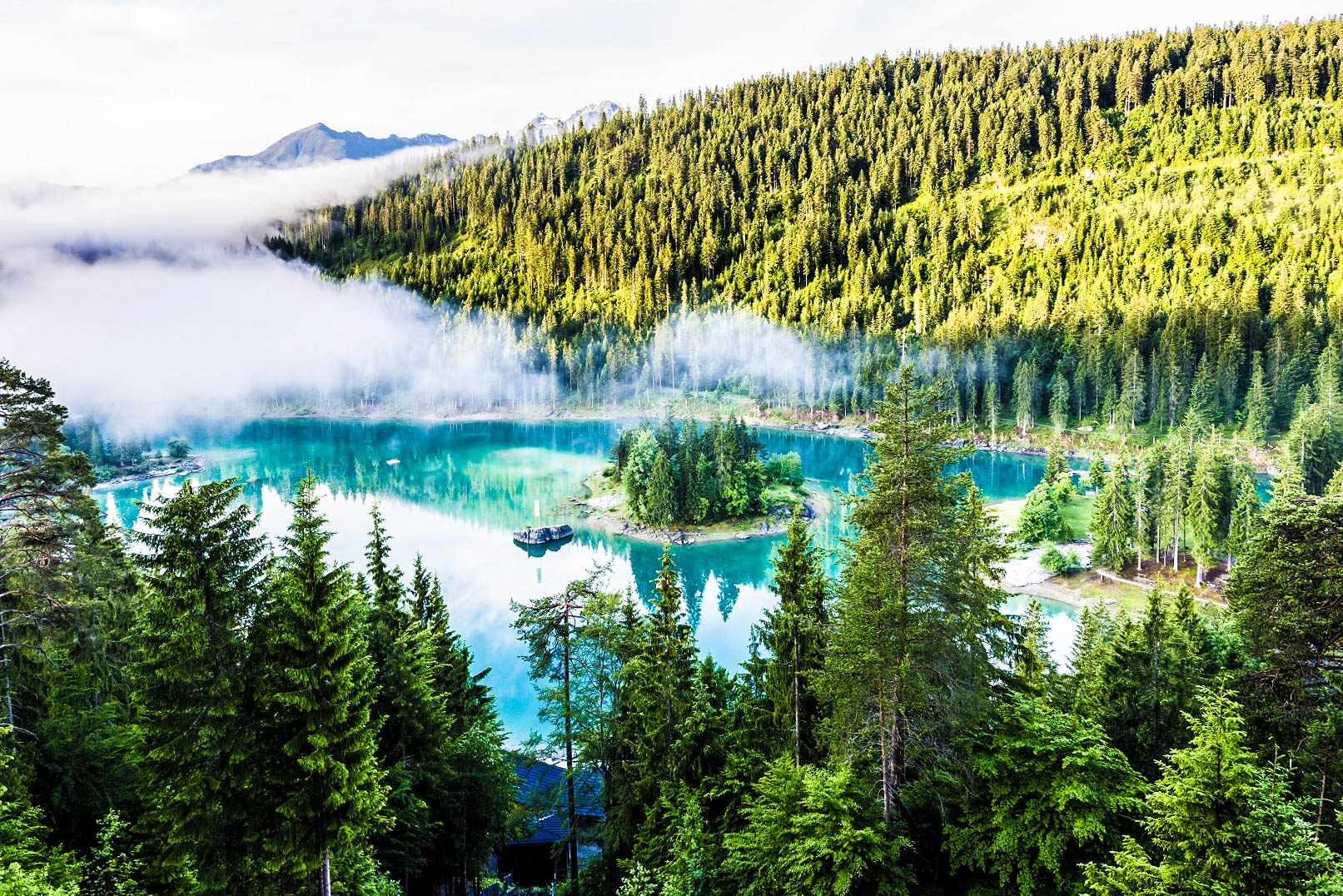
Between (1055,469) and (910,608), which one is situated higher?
(910,608)

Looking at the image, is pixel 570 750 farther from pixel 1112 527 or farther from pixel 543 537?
pixel 543 537

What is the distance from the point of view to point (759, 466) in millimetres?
67562

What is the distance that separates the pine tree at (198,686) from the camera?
10.9 m

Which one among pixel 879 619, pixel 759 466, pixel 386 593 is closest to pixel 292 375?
pixel 759 466

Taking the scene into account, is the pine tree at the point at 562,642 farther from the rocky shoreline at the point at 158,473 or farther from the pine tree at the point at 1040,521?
the rocky shoreline at the point at 158,473

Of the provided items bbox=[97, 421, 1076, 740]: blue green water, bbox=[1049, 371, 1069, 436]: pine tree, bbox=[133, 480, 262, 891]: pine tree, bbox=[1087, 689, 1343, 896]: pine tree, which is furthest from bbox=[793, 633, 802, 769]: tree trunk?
bbox=[1049, 371, 1069, 436]: pine tree

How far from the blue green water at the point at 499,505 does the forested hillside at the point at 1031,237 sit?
25504 mm

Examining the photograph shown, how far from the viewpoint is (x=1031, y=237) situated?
456 ft

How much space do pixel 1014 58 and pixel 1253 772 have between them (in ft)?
783

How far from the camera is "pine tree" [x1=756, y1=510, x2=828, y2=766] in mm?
16609

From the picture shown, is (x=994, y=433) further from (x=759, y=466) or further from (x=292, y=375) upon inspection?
(x=292, y=375)

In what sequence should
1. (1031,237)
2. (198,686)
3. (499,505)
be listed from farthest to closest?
(1031,237) → (499,505) → (198,686)

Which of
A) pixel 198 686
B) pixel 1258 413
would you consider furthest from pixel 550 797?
pixel 1258 413

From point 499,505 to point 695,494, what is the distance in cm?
2662
